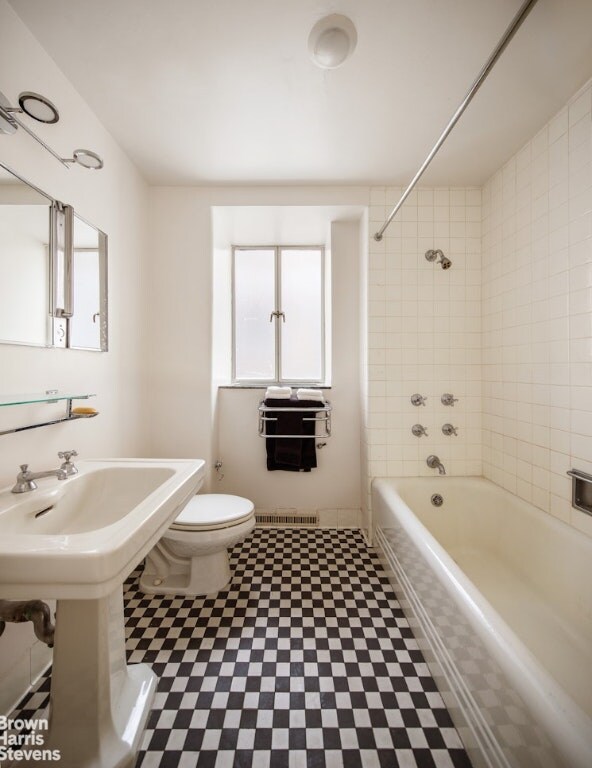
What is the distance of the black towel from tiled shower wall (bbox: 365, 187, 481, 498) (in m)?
0.40

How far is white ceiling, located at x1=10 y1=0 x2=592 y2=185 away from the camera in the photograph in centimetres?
107

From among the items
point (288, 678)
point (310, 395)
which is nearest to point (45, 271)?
point (310, 395)

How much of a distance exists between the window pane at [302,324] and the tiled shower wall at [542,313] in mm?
1146

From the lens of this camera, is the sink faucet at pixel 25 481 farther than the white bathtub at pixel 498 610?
Yes

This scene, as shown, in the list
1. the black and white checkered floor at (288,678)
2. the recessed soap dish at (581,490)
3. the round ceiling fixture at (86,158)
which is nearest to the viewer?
the black and white checkered floor at (288,678)

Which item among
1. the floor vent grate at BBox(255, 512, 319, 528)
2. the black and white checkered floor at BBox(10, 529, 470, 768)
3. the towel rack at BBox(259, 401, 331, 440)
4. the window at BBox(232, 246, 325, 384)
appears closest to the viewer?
the black and white checkered floor at BBox(10, 529, 470, 768)

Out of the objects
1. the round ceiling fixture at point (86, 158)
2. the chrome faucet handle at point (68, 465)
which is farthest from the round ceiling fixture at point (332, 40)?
the chrome faucet handle at point (68, 465)

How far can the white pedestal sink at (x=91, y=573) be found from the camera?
2.08ft

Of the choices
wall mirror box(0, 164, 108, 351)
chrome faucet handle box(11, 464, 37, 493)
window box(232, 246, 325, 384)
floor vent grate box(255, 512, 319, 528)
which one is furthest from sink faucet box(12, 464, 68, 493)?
window box(232, 246, 325, 384)

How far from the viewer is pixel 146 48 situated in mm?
1188

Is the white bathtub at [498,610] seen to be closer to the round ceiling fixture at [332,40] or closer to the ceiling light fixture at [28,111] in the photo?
the round ceiling fixture at [332,40]

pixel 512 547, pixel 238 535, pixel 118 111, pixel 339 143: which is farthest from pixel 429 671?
Result: pixel 118 111

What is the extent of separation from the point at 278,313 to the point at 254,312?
0.20 meters

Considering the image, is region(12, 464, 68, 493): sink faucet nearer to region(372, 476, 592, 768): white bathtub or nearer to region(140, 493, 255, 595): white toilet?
region(140, 493, 255, 595): white toilet
